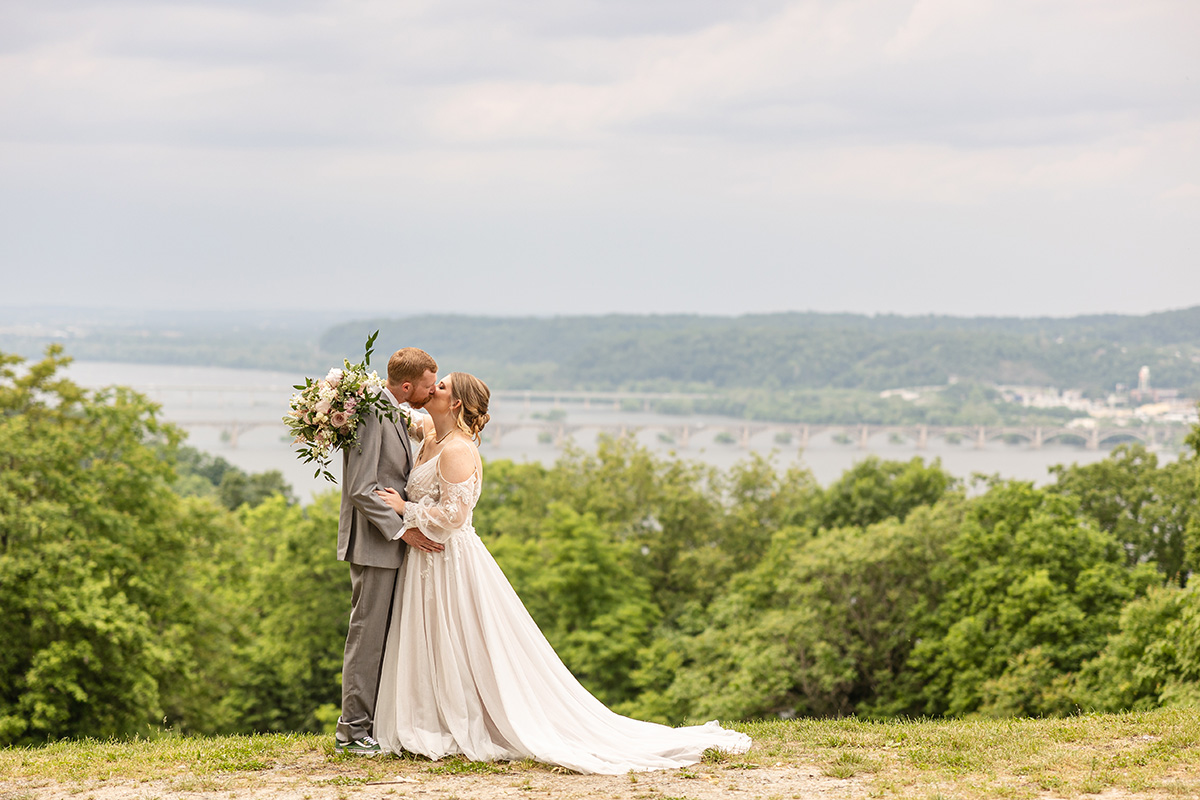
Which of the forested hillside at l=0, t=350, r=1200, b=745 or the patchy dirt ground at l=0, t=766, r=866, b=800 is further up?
the patchy dirt ground at l=0, t=766, r=866, b=800

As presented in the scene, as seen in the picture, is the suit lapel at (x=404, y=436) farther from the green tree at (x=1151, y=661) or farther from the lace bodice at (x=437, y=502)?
the green tree at (x=1151, y=661)

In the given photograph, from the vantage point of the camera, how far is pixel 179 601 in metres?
21.5

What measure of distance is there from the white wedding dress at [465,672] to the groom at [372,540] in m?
0.08

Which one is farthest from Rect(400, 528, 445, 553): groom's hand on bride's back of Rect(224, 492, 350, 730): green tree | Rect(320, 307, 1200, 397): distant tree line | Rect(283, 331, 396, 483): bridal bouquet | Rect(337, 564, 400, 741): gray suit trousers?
Rect(320, 307, 1200, 397): distant tree line

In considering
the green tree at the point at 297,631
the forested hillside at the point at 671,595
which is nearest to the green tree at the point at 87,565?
the forested hillside at the point at 671,595

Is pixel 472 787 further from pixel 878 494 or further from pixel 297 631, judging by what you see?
pixel 878 494

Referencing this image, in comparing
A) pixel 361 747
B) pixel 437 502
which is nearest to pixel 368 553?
pixel 437 502

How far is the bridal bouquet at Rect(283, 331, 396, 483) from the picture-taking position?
21.0 ft

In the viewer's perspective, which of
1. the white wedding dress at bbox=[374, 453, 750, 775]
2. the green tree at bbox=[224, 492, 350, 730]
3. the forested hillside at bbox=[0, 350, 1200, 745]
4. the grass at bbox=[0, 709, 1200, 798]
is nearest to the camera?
the grass at bbox=[0, 709, 1200, 798]

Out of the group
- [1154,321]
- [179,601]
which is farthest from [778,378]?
[179,601]

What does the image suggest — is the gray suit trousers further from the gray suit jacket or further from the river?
the river

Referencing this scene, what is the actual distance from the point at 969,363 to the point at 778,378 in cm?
2319

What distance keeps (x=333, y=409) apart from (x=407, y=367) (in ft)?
1.81

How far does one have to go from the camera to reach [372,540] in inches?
256
